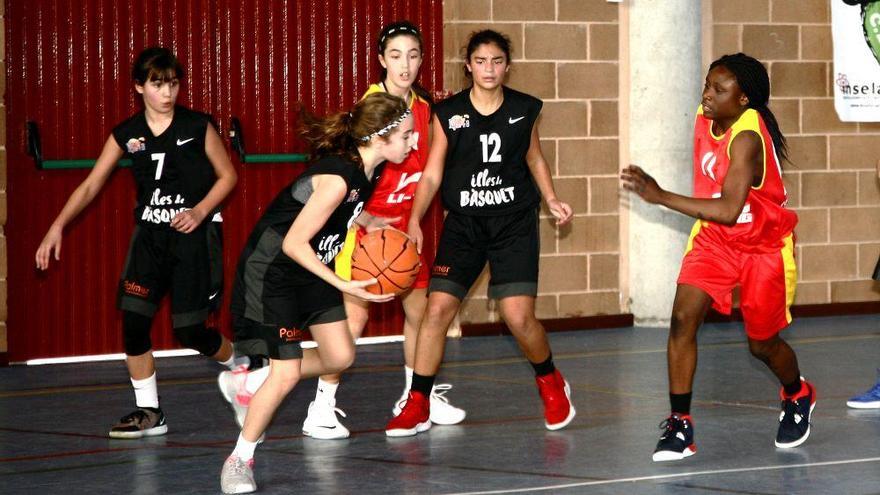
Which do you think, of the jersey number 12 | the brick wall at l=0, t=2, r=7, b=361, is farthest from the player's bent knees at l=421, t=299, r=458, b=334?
the brick wall at l=0, t=2, r=7, b=361

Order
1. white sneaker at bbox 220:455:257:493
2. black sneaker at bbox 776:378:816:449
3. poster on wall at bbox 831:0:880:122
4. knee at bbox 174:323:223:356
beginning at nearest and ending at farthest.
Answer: white sneaker at bbox 220:455:257:493, black sneaker at bbox 776:378:816:449, knee at bbox 174:323:223:356, poster on wall at bbox 831:0:880:122

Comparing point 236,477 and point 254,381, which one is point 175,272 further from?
point 236,477

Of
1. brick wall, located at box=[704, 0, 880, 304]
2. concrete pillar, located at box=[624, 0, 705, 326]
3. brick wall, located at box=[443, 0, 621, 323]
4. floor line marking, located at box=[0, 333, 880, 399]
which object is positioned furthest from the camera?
brick wall, located at box=[704, 0, 880, 304]

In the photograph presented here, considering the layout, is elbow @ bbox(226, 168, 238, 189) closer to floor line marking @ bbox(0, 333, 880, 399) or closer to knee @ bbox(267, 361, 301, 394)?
knee @ bbox(267, 361, 301, 394)

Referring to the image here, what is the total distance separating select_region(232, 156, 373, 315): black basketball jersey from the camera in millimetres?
6066

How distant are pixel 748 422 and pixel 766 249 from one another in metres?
1.25

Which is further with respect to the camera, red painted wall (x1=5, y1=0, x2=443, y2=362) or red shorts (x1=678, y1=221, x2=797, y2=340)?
red painted wall (x1=5, y1=0, x2=443, y2=362)

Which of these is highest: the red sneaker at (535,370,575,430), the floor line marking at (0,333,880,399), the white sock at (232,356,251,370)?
the white sock at (232,356,251,370)

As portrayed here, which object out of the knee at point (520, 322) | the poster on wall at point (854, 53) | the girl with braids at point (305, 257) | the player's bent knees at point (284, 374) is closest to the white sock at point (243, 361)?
the girl with braids at point (305, 257)

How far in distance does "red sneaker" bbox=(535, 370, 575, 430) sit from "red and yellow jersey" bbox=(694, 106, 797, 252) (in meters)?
1.22

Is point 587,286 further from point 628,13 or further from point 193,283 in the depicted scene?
point 193,283

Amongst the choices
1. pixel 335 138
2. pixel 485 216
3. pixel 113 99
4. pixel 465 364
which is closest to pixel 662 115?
pixel 465 364

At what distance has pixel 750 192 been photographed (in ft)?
21.6

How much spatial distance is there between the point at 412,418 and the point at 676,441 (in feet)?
4.63
